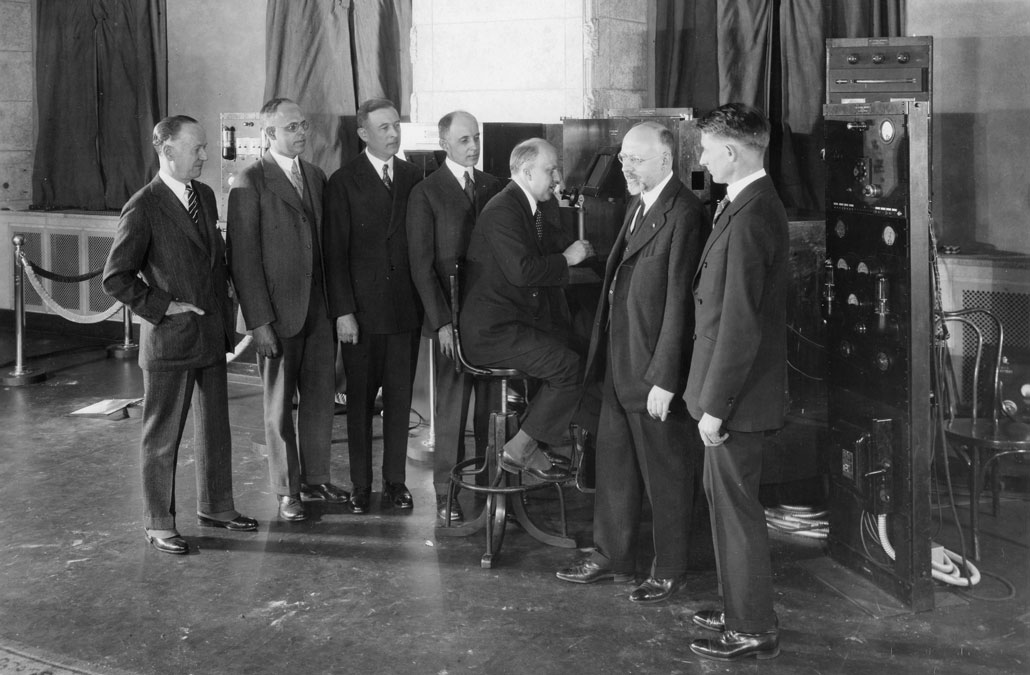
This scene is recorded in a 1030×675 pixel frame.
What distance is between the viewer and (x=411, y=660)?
3.71 metres

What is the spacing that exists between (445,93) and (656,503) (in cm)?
344

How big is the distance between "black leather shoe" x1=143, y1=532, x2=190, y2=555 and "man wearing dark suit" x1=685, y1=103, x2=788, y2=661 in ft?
7.24

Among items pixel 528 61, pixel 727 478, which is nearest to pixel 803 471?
pixel 727 478

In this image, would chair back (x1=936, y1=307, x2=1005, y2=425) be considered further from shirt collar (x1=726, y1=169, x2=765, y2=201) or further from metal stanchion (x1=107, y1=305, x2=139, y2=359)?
metal stanchion (x1=107, y1=305, x2=139, y2=359)

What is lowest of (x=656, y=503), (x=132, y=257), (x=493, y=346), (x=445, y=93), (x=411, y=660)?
(x=411, y=660)

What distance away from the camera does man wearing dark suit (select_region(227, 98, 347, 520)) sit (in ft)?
16.4

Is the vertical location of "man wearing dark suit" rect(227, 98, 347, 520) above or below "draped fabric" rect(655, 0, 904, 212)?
below

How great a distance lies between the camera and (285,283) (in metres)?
5.05

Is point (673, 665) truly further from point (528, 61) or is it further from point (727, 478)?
point (528, 61)

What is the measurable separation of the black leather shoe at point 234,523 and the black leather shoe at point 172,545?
0.27 metres

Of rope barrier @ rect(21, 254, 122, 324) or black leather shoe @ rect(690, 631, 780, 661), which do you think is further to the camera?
rope barrier @ rect(21, 254, 122, 324)

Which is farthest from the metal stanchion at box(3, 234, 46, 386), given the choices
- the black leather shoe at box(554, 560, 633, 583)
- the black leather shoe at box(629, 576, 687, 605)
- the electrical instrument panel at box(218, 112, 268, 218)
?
the black leather shoe at box(629, 576, 687, 605)

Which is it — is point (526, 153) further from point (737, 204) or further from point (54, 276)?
→ point (54, 276)

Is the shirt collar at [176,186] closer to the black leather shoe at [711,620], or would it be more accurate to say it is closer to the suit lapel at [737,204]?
the suit lapel at [737,204]
